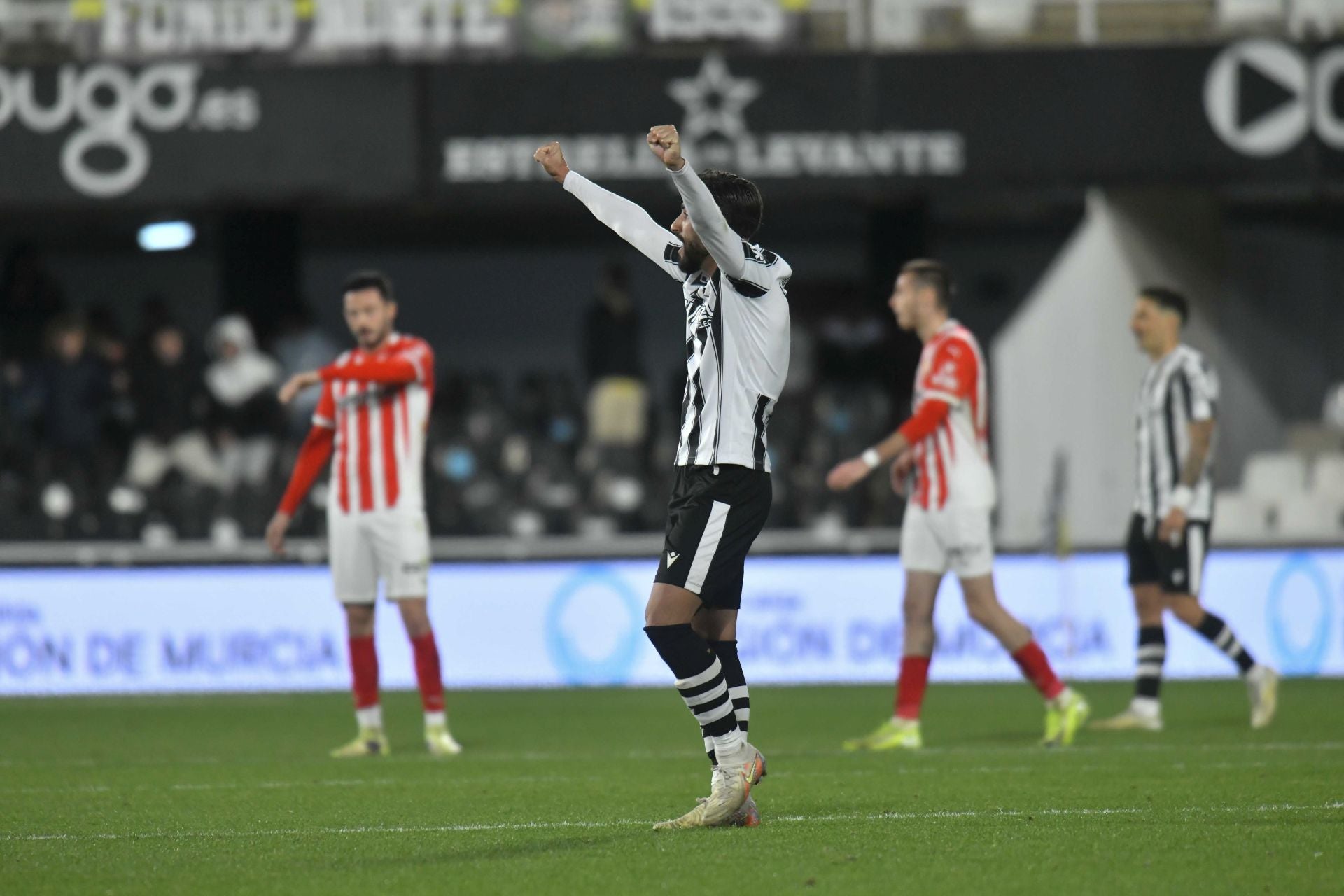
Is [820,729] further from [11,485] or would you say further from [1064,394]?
[11,485]

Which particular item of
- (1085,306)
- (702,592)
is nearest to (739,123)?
(1085,306)

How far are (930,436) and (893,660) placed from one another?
4.24 meters

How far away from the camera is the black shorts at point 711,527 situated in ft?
16.9

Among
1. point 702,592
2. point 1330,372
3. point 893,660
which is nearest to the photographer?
point 702,592

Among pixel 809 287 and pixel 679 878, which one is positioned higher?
pixel 809 287

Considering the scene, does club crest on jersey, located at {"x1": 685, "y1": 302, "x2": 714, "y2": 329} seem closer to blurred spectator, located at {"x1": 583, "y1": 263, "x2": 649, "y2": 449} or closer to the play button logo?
the play button logo

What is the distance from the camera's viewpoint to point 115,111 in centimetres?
1384

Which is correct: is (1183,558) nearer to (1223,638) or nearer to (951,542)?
(1223,638)

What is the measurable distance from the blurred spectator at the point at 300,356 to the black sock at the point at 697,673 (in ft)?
34.8

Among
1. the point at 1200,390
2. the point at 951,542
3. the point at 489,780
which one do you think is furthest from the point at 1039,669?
the point at 489,780

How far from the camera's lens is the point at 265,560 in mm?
12016

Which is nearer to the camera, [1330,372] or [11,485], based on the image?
[11,485]

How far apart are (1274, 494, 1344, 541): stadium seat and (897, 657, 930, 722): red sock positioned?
6.20 metres

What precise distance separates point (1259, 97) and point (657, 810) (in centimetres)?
973
